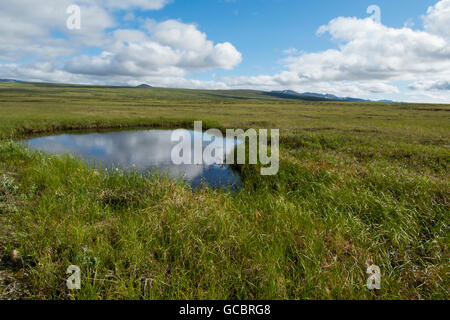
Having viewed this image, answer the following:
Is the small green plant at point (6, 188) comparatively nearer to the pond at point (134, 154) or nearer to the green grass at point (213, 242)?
the green grass at point (213, 242)

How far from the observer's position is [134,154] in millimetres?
20312

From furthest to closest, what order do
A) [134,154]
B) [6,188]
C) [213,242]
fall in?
[134,154]
[6,188]
[213,242]

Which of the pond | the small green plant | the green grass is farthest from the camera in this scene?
the pond

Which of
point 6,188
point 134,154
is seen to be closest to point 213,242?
point 6,188

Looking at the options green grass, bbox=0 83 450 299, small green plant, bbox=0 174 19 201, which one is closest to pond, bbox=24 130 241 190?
green grass, bbox=0 83 450 299

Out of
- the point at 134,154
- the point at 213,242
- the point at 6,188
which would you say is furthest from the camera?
the point at 134,154

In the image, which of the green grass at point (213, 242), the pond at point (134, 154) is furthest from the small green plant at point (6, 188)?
the pond at point (134, 154)

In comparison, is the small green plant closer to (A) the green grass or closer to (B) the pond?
(A) the green grass

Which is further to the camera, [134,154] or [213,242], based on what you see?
[134,154]

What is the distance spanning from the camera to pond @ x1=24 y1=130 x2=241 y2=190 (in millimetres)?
14392

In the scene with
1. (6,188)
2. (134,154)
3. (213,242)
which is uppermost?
(6,188)

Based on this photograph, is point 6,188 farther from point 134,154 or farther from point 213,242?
point 134,154

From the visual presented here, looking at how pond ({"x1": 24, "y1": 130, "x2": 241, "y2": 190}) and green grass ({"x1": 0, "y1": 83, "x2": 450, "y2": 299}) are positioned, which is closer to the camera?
green grass ({"x1": 0, "y1": 83, "x2": 450, "y2": 299})
